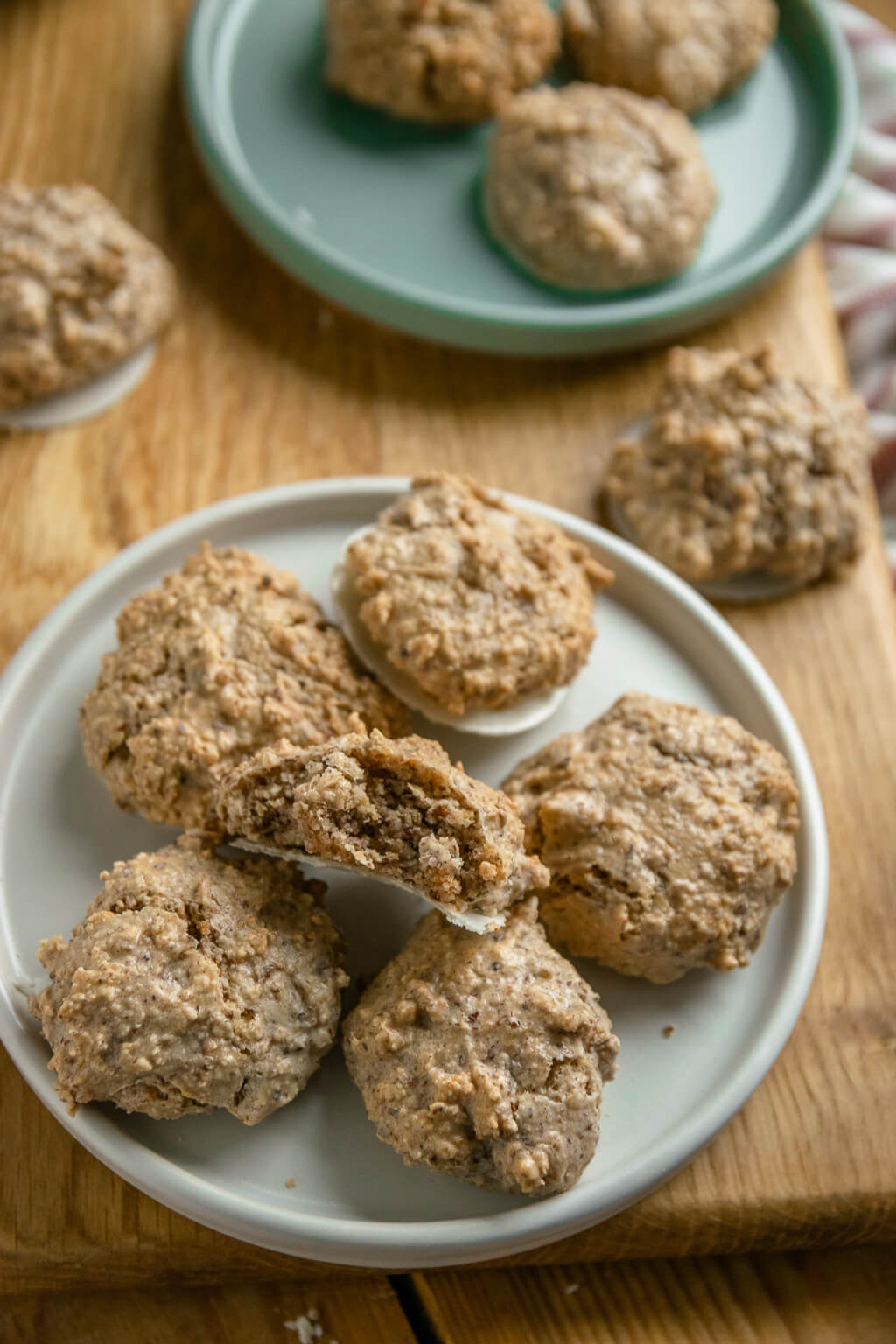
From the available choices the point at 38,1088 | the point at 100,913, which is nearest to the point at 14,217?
the point at 100,913

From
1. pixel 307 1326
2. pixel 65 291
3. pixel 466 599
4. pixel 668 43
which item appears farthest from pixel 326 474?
A: pixel 307 1326

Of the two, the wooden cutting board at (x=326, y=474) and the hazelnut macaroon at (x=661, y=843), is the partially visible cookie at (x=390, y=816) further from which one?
the wooden cutting board at (x=326, y=474)

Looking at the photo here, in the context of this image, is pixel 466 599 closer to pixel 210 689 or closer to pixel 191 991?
pixel 210 689

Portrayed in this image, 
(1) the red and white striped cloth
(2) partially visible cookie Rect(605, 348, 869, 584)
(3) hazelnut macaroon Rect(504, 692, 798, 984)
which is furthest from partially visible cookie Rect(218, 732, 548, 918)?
(1) the red and white striped cloth

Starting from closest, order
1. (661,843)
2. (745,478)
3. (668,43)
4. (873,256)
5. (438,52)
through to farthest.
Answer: (661,843)
(745,478)
(438,52)
(668,43)
(873,256)

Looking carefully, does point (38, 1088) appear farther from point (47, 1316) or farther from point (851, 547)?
point (851, 547)

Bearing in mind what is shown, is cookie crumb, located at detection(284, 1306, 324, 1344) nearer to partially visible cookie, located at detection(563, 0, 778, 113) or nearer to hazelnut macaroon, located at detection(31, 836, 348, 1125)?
hazelnut macaroon, located at detection(31, 836, 348, 1125)

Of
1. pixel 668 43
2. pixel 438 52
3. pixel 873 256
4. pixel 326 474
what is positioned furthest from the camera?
pixel 873 256
